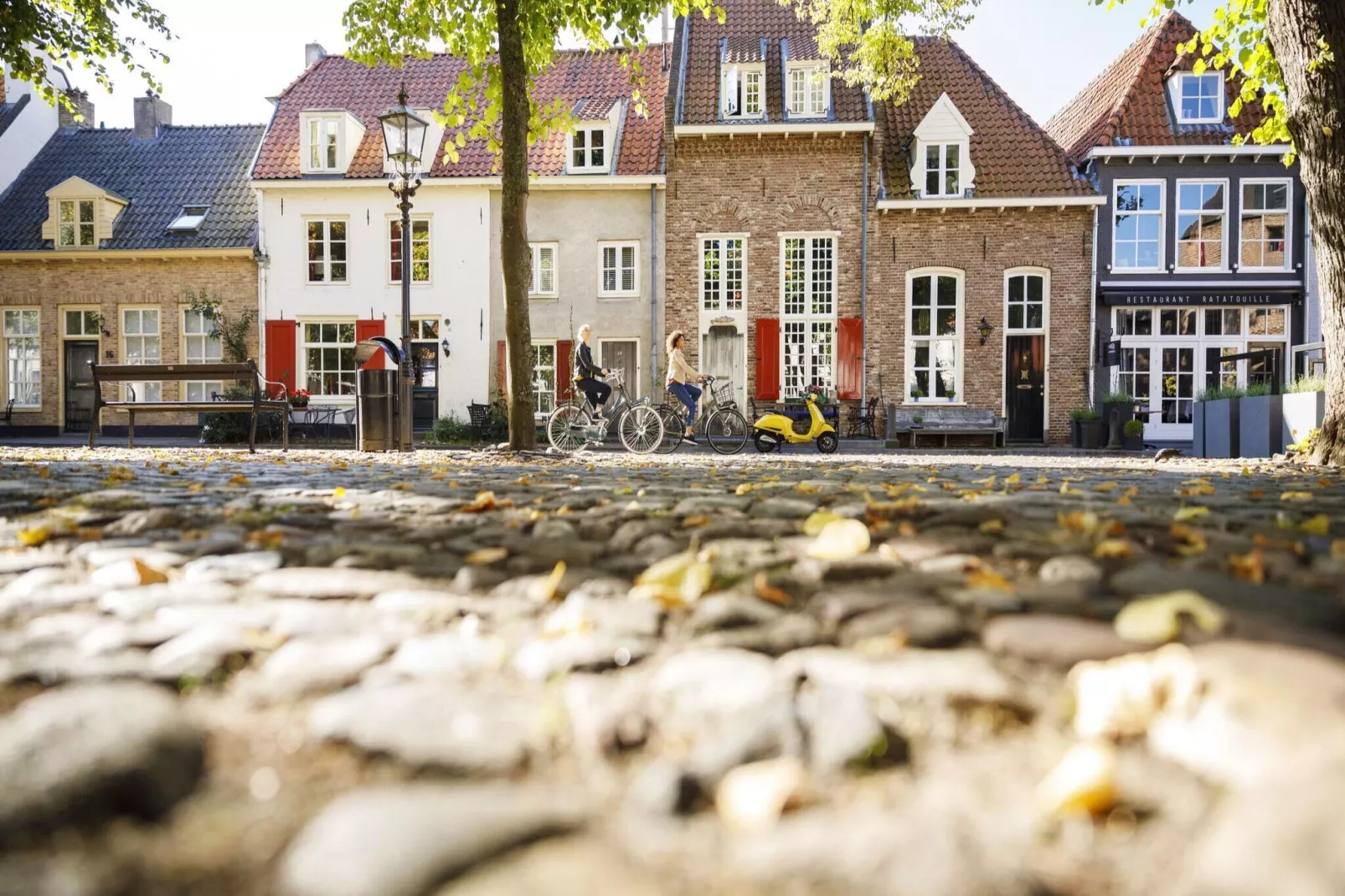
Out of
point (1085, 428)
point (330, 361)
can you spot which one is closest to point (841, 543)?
point (1085, 428)

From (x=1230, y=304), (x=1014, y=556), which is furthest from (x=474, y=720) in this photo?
(x=1230, y=304)

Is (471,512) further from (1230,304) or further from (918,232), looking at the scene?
(1230,304)

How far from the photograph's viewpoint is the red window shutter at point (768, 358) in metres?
20.9

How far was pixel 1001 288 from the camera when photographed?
20.7 metres

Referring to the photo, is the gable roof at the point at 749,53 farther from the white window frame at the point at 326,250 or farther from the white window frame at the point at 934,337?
the white window frame at the point at 326,250

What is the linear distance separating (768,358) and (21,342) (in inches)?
766

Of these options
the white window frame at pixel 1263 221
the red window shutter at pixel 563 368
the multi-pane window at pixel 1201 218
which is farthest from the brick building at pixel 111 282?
the white window frame at pixel 1263 221

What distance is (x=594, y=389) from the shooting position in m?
12.5

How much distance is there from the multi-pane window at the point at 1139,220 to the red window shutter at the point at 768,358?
26.2 feet

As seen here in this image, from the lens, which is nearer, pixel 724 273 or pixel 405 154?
pixel 405 154

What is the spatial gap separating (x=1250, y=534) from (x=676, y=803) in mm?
2695

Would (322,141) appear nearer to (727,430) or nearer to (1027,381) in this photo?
(727,430)

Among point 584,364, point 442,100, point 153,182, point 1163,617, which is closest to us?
point 1163,617

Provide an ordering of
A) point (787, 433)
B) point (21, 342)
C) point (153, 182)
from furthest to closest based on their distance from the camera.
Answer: point (153, 182)
point (21, 342)
point (787, 433)
